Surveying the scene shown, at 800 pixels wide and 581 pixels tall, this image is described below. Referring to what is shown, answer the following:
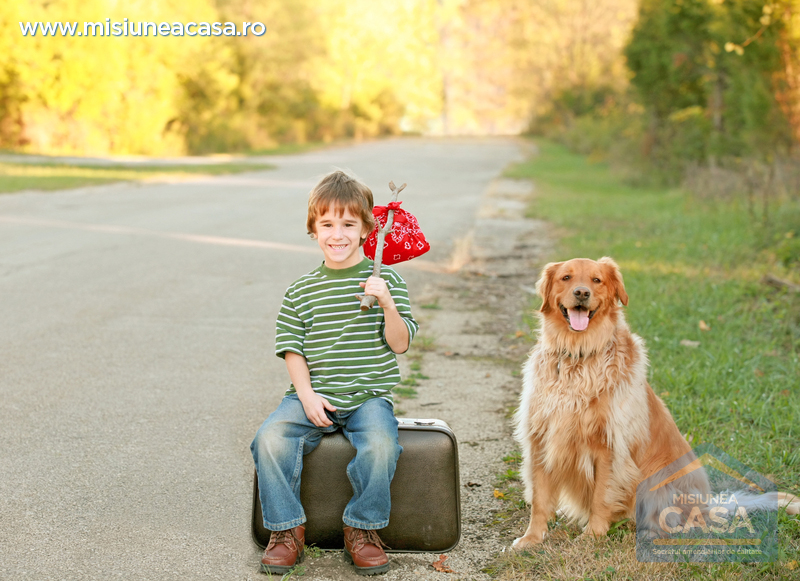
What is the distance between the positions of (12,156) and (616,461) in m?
27.2

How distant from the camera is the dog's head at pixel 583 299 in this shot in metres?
3.46

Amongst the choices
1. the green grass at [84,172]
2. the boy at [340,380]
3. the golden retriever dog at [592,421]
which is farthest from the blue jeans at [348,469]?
the green grass at [84,172]

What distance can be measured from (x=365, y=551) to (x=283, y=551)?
12.8 inches

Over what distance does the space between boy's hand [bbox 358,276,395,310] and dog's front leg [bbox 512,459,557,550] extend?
103 centimetres

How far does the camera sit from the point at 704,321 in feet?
22.4

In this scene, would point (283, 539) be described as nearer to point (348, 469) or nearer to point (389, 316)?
point (348, 469)

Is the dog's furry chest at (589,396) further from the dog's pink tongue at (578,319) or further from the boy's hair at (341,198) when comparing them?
the boy's hair at (341,198)

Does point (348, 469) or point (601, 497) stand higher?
point (348, 469)

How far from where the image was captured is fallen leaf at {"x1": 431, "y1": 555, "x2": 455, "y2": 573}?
319 cm

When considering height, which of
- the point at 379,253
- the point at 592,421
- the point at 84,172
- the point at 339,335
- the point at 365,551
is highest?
the point at 84,172

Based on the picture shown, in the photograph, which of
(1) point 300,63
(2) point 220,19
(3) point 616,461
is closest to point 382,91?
(1) point 300,63

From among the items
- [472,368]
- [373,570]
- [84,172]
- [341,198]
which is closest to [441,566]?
[373,570]

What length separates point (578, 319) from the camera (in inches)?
136

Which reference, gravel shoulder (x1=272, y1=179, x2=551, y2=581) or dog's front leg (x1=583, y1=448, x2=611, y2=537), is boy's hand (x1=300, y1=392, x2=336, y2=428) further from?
dog's front leg (x1=583, y1=448, x2=611, y2=537)
